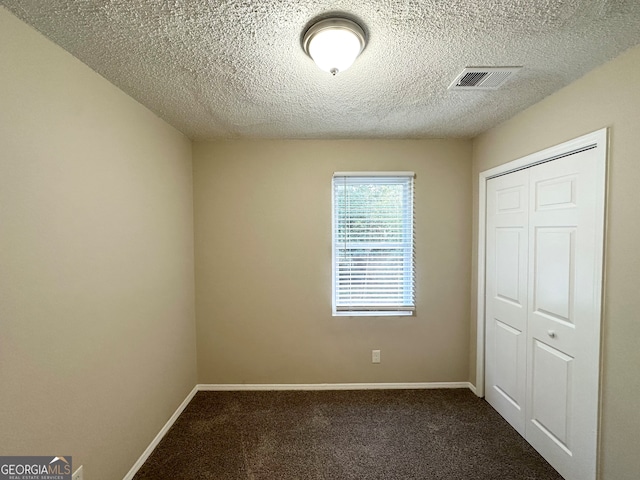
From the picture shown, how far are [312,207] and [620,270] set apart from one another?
2133 mm

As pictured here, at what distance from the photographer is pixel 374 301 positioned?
2668 millimetres

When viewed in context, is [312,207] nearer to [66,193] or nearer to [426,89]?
[426,89]

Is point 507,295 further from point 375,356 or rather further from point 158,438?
point 158,438

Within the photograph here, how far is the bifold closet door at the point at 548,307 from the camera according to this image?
152cm

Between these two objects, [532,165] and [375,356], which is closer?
[532,165]

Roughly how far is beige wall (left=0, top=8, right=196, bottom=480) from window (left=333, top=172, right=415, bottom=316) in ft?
5.22

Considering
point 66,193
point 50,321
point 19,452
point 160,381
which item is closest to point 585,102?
point 66,193

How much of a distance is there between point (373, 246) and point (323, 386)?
1525 millimetres

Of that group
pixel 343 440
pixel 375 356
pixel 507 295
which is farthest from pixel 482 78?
pixel 343 440

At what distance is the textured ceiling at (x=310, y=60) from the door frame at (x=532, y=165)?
0.39 meters

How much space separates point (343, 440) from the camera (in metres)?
1.99

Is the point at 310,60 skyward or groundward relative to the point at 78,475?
skyward

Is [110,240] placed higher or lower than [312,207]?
lower

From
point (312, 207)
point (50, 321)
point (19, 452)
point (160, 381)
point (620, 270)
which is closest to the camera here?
point (19, 452)
